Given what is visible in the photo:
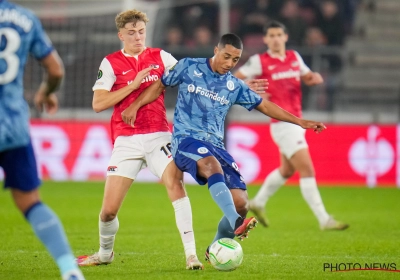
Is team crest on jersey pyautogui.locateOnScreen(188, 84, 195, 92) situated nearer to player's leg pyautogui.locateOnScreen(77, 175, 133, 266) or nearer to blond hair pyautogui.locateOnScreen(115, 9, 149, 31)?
blond hair pyautogui.locateOnScreen(115, 9, 149, 31)

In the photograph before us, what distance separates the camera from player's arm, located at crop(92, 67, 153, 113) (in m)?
7.14

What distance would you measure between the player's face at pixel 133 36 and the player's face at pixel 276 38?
156 inches

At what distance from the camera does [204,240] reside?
9.66 metres

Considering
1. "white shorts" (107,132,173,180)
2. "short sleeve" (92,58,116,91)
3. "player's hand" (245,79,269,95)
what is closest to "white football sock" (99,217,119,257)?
"white shorts" (107,132,173,180)

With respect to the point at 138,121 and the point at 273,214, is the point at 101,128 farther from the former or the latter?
the point at 138,121

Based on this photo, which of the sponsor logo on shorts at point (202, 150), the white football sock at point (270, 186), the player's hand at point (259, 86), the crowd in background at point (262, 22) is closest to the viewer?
the sponsor logo on shorts at point (202, 150)

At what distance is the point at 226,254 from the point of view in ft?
22.5

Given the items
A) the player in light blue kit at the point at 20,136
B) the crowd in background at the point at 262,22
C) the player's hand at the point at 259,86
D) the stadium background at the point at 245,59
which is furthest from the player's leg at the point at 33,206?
the crowd in background at the point at 262,22

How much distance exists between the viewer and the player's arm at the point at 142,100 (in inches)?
282

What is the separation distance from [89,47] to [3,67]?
13.7m

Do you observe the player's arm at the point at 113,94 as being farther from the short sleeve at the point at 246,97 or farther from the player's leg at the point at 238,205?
the player's leg at the point at 238,205

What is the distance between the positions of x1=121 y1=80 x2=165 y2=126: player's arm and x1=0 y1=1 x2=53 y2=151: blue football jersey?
65.5 inches

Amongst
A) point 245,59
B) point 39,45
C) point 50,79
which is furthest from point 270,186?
point 245,59

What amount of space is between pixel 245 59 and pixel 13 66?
45.8ft
